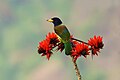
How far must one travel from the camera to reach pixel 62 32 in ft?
33.3

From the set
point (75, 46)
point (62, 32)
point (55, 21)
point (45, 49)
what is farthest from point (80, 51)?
point (55, 21)

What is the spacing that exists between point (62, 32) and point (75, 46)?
3.92 ft

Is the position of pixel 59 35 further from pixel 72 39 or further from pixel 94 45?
pixel 94 45

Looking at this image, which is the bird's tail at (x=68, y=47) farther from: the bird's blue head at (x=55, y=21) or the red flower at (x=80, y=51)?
the bird's blue head at (x=55, y=21)

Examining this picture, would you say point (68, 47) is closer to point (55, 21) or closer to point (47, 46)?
point (47, 46)

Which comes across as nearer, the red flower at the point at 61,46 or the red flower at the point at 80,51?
the red flower at the point at 80,51

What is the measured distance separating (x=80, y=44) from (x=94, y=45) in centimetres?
57

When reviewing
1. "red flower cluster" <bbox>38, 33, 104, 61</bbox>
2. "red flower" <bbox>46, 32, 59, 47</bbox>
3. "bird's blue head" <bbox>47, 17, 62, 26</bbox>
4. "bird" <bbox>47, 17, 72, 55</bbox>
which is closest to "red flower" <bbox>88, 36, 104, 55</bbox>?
"red flower cluster" <bbox>38, 33, 104, 61</bbox>

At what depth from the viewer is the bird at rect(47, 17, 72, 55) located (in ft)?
29.9

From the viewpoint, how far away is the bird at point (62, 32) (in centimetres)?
910

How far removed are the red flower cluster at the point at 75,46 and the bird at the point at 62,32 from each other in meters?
0.18

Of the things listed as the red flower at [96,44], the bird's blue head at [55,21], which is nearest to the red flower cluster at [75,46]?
the red flower at [96,44]

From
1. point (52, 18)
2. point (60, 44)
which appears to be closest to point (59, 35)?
point (60, 44)

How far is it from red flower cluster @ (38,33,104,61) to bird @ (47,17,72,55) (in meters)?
0.18
